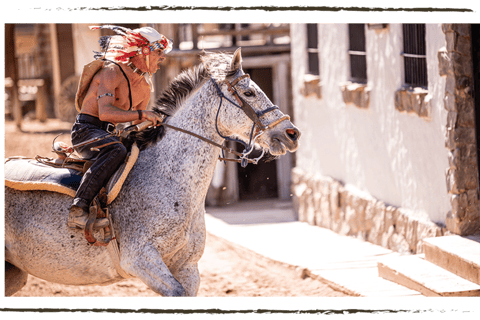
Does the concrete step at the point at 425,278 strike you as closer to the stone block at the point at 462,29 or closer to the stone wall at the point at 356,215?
the stone wall at the point at 356,215

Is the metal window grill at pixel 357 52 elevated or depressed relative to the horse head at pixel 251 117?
elevated

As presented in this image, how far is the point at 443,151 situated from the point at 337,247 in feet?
7.60

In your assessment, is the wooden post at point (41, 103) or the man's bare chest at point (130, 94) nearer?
the man's bare chest at point (130, 94)

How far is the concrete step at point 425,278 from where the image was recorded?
548 centimetres

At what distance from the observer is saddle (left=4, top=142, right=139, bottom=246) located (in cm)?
430

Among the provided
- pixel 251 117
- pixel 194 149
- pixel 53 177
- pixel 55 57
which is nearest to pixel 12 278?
pixel 53 177

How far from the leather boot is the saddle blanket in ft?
0.47

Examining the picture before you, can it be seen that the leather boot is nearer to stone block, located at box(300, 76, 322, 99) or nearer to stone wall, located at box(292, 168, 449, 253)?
stone wall, located at box(292, 168, 449, 253)

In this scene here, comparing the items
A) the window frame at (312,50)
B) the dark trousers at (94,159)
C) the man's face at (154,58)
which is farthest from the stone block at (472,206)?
the window frame at (312,50)

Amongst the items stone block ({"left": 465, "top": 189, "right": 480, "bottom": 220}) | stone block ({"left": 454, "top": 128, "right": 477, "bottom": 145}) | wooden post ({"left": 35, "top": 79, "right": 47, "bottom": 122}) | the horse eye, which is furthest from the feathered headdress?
wooden post ({"left": 35, "top": 79, "right": 47, "bottom": 122})

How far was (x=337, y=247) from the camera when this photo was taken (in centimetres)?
853

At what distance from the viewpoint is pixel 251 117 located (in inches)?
170

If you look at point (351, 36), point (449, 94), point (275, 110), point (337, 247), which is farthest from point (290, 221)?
point (275, 110)

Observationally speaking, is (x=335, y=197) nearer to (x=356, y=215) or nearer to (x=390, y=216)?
(x=356, y=215)
